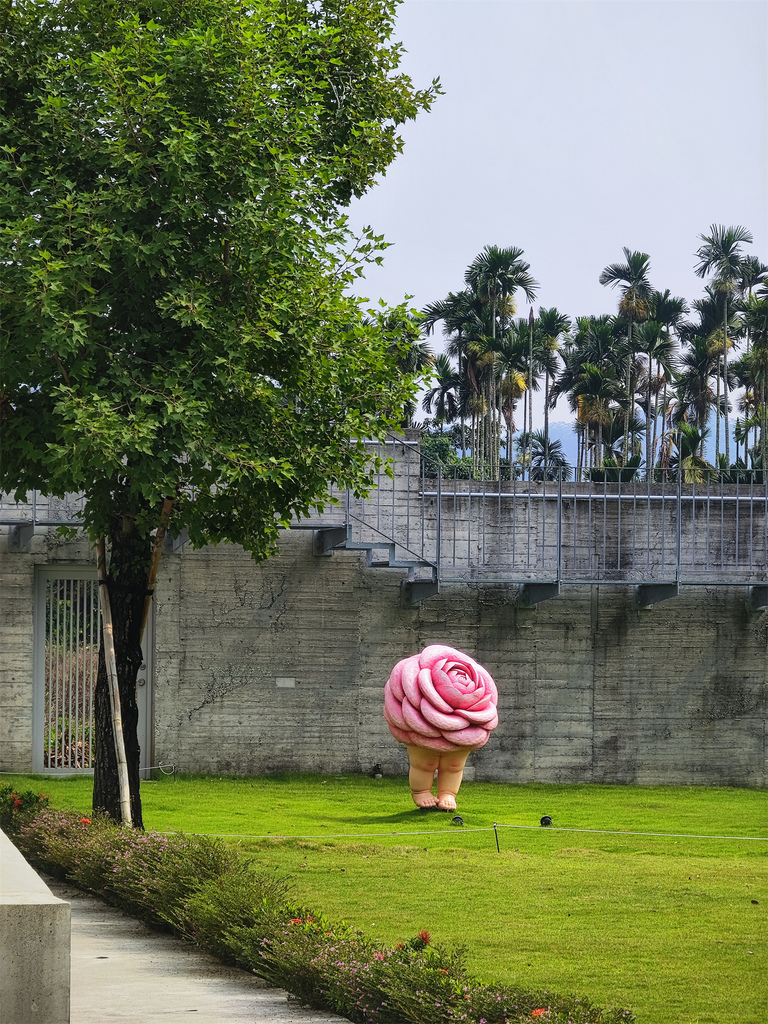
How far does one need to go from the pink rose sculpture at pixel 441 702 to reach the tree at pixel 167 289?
3208mm

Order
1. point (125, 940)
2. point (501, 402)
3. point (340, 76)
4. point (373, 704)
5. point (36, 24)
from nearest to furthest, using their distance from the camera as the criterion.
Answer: point (125, 940), point (36, 24), point (340, 76), point (373, 704), point (501, 402)

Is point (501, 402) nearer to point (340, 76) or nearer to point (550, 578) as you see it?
point (550, 578)

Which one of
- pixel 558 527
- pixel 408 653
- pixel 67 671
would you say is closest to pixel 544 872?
pixel 408 653

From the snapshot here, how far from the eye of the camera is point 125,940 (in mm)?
7742

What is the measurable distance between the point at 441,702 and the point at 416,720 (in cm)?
36

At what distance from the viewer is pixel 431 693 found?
45.9ft

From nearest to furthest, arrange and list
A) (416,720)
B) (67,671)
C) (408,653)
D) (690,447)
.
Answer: (416,720), (67,671), (408,653), (690,447)

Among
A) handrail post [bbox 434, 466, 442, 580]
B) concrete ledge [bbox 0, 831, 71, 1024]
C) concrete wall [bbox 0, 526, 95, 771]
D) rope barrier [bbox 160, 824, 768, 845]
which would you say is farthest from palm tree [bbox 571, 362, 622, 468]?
concrete ledge [bbox 0, 831, 71, 1024]

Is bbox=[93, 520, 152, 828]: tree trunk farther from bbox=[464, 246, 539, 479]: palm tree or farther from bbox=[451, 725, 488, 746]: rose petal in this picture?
bbox=[464, 246, 539, 479]: palm tree

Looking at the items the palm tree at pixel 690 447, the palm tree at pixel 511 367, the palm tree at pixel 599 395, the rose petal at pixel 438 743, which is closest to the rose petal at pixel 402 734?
the rose petal at pixel 438 743

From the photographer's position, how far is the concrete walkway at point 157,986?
588 cm

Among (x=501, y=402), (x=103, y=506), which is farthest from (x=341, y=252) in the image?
(x=501, y=402)

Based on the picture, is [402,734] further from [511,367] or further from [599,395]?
[599,395]

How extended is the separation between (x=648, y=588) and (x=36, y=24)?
476 inches
